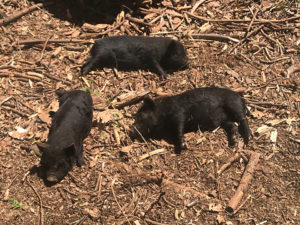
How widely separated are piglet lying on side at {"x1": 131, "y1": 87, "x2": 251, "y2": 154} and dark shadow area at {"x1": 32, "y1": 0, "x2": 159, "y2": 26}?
3266 mm

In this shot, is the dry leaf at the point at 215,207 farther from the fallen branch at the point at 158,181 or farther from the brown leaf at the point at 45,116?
the brown leaf at the point at 45,116

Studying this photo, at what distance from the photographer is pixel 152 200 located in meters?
5.92

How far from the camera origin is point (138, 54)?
7.91m

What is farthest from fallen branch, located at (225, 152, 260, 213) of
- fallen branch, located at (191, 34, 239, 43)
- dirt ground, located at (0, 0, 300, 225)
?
fallen branch, located at (191, 34, 239, 43)

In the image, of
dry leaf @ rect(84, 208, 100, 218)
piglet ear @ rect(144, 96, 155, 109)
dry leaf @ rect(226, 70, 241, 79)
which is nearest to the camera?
dry leaf @ rect(84, 208, 100, 218)

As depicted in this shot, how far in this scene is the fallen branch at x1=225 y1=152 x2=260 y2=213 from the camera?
19.1 ft

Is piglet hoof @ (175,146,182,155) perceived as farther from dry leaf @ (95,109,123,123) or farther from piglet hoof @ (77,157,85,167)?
piglet hoof @ (77,157,85,167)

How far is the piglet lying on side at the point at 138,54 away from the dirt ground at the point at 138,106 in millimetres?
243

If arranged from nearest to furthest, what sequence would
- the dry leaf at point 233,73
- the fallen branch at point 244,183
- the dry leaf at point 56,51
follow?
1. the fallen branch at point 244,183
2. the dry leaf at point 233,73
3. the dry leaf at point 56,51

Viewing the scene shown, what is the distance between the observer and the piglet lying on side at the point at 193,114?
22.3 feet

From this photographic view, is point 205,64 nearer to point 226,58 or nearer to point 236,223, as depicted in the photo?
point 226,58

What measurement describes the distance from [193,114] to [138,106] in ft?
4.15

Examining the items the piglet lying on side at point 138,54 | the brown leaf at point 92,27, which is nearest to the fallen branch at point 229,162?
the piglet lying on side at point 138,54

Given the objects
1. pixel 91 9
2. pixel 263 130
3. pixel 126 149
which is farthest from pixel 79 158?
pixel 91 9
